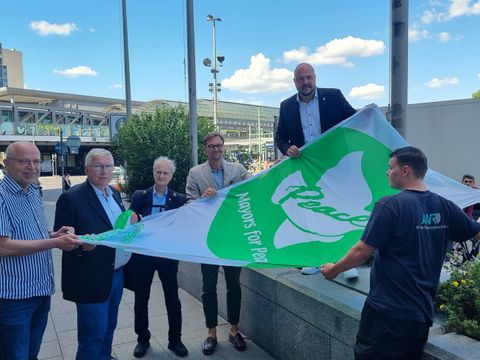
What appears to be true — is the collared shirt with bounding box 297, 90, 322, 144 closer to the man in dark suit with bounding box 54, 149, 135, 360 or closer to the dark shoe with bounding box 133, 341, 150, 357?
the man in dark suit with bounding box 54, 149, 135, 360

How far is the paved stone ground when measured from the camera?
4.23 meters

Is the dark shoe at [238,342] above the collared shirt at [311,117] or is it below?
below

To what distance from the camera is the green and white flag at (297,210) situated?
3.29 m

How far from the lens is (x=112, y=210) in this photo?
11.4ft

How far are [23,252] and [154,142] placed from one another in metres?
9.49

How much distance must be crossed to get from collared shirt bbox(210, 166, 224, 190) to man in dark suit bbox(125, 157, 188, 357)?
0.37m

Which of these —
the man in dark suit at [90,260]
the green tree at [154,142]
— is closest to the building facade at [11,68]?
the green tree at [154,142]

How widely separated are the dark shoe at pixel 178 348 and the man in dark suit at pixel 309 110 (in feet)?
4.59

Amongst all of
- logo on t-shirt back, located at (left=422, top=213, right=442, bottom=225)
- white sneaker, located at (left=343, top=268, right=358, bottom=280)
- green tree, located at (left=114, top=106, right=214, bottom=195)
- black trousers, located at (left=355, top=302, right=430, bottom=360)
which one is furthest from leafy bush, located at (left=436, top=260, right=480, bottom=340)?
green tree, located at (left=114, top=106, right=214, bottom=195)

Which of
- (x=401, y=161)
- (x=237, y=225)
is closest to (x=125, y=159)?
(x=237, y=225)

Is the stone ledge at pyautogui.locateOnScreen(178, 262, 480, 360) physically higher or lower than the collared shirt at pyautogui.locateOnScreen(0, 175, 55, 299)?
lower

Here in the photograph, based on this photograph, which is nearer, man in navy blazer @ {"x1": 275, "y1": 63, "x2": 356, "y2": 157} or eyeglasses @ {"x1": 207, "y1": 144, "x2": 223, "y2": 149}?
man in navy blazer @ {"x1": 275, "y1": 63, "x2": 356, "y2": 157}

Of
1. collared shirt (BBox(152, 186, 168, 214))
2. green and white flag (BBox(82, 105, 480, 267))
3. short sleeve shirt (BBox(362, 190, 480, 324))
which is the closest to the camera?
short sleeve shirt (BBox(362, 190, 480, 324))

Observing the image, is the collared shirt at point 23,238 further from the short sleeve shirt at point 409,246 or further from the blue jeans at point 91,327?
the short sleeve shirt at point 409,246
